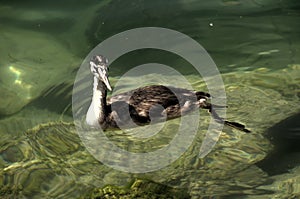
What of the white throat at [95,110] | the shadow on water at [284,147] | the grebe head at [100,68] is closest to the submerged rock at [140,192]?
the shadow on water at [284,147]

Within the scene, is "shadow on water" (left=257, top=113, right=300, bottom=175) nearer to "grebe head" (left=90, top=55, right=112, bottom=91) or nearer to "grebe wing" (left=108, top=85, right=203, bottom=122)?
"grebe wing" (left=108, top=85, right=203, bottom=122)

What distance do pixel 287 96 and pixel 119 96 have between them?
2180 millimetres

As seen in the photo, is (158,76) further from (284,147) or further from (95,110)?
(284,147)

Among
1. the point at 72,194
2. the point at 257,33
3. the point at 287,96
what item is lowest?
the point at 72,194

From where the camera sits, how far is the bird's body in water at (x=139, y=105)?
6480 millimetres

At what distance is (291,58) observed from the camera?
7.58m

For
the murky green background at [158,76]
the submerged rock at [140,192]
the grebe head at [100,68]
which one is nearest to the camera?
the submerged rock at [140,192]

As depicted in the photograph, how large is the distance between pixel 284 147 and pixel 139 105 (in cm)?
179

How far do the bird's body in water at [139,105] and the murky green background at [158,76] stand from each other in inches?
7.0

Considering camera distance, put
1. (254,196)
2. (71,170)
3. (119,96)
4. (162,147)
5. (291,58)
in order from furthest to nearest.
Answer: (291,58) < (119,96) < (162,147) < (71,170) < (254,196)

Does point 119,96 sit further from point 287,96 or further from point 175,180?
point 287,96

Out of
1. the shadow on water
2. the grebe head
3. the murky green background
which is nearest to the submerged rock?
the murky green background

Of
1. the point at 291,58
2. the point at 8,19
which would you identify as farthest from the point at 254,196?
the point at 8,19

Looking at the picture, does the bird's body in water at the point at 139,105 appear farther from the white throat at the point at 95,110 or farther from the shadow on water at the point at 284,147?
the shadow on water at the point at 284,147
